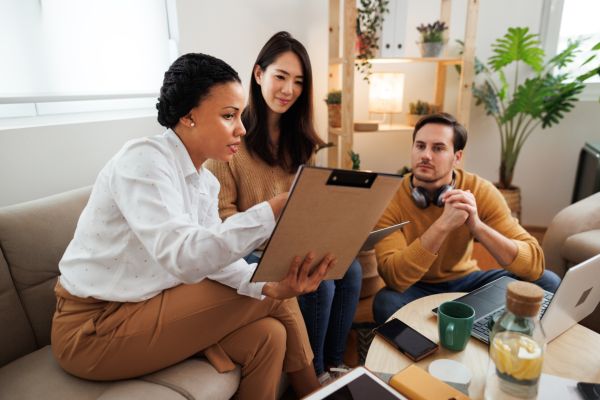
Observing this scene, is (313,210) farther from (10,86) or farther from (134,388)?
(10,86)

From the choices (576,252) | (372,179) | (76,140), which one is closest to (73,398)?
(372,179)

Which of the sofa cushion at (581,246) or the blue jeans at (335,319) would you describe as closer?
the blue jeans at (335,319)

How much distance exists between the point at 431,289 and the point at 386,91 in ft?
4.65

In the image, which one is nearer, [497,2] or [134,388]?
[134,388]

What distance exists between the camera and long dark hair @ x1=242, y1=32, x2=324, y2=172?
166 cm

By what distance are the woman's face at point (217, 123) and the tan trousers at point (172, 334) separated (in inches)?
13.7

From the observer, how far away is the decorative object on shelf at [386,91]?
2.51 metres

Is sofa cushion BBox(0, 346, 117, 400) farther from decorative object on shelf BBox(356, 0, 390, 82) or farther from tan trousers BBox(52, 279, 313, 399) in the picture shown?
decorative object on shelf BBox(356, 0, 390, 82)

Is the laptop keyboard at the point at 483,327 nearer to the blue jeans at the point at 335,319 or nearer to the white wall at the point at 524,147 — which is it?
the blue jeans at the point at 335,319

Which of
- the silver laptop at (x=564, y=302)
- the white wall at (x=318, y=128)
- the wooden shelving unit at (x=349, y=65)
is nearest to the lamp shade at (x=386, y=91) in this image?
the wooden shelving unit at (x=349, y=65)

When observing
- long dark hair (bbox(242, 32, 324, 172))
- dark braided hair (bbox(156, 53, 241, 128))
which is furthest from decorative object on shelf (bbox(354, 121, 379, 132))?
dark braided hair (bbox(156, 53, 241, 128))

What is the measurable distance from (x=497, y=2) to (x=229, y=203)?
2.41m

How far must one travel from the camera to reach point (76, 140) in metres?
1.56

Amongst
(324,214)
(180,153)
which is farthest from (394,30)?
(324,214)
